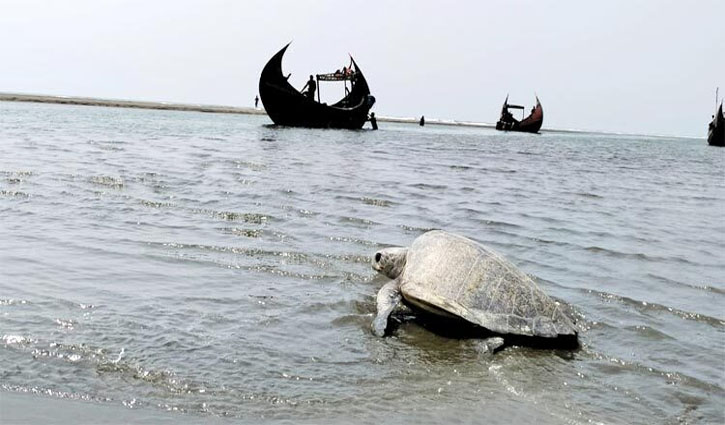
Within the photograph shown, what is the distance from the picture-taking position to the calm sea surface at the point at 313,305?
3990 millimetres

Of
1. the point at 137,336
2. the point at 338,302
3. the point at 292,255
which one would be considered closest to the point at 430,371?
the point at 338,302

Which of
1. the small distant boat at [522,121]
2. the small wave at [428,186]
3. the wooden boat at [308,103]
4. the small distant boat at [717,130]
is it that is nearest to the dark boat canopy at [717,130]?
the small distant boat at [717,130]

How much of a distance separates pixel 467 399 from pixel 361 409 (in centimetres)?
72

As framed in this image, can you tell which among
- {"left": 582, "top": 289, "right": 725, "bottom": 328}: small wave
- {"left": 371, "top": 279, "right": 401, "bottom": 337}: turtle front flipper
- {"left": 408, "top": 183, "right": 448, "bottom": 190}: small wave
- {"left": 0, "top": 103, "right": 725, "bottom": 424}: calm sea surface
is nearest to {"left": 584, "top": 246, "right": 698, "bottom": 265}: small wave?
{"left": 0, "top": 103, "right": 725, "bottom": 424}: calm sea surface

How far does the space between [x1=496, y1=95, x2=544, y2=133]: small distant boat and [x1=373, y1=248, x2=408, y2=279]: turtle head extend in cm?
7168

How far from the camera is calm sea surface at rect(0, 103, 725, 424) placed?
3.99 metres

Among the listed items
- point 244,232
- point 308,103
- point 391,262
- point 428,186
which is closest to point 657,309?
point 391,262

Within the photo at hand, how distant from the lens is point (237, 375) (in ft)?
13.7

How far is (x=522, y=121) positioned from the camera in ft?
259

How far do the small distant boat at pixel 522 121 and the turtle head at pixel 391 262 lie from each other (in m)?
71.7

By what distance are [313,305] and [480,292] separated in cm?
151

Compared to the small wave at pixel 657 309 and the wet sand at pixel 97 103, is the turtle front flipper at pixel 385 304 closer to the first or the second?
the small wave at pixel 657 309

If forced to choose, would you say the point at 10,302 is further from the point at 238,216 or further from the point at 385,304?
the point at 238,216

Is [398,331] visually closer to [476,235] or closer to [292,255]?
[292,255]
